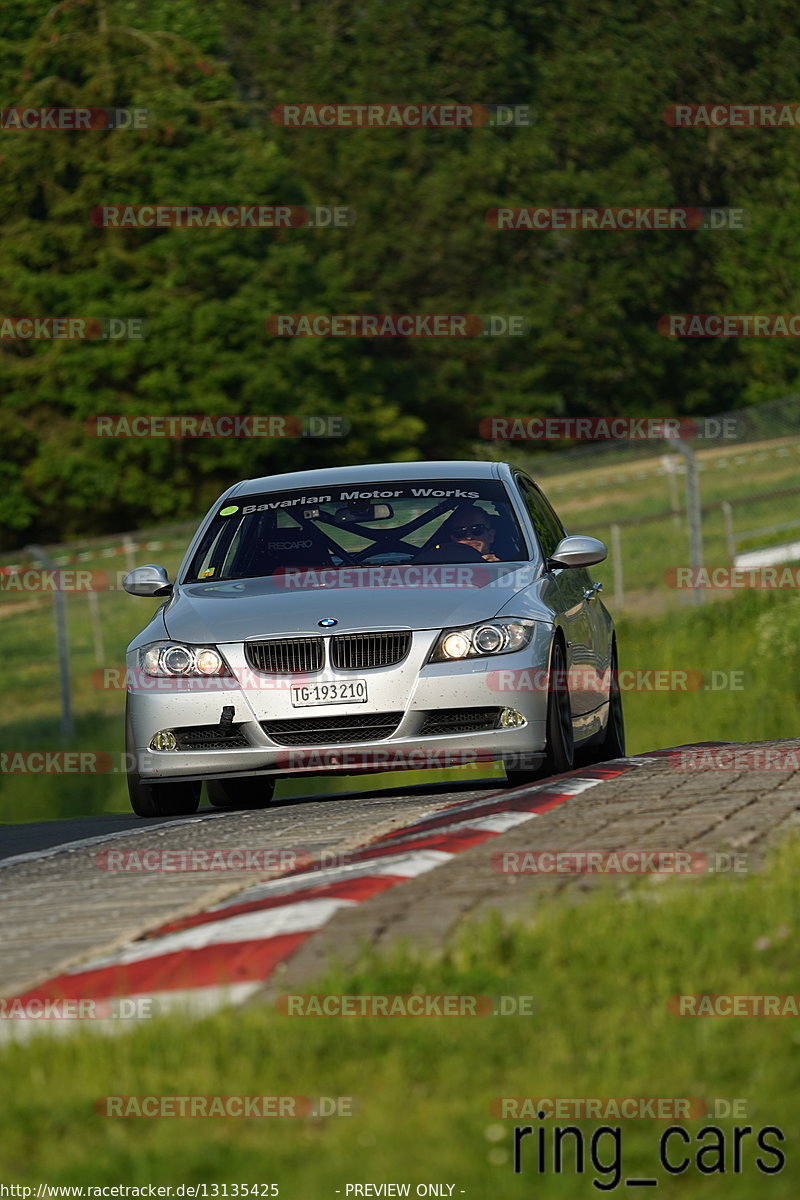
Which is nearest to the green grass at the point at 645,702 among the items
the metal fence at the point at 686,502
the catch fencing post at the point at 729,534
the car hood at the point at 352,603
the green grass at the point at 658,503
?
the metal fence at the point at 686,502

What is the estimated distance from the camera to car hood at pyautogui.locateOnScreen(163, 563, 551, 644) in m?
10.1

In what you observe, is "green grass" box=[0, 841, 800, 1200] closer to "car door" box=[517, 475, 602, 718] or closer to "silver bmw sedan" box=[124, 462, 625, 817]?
"silver bmw sedan" box=[124, 462, 625, 817]

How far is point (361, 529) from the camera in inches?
447

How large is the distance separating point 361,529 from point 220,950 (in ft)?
20.1

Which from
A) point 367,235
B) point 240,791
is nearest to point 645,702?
point 240,791

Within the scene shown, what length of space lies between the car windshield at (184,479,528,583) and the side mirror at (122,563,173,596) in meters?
A: 0.27

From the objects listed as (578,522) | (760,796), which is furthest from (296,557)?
(578,522)

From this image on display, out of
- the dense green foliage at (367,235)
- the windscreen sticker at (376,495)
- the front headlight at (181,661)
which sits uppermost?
the dense green foliage at (367,235)

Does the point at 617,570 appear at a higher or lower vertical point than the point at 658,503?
lower

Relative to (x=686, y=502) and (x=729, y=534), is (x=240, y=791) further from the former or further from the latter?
(x=686, y=502)

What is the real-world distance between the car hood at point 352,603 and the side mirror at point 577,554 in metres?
0.27

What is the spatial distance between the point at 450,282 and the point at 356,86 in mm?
11994

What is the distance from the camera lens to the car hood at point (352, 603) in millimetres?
10062

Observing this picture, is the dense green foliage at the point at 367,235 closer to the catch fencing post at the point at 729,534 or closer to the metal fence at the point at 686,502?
the metal fence at the point at 686,502
